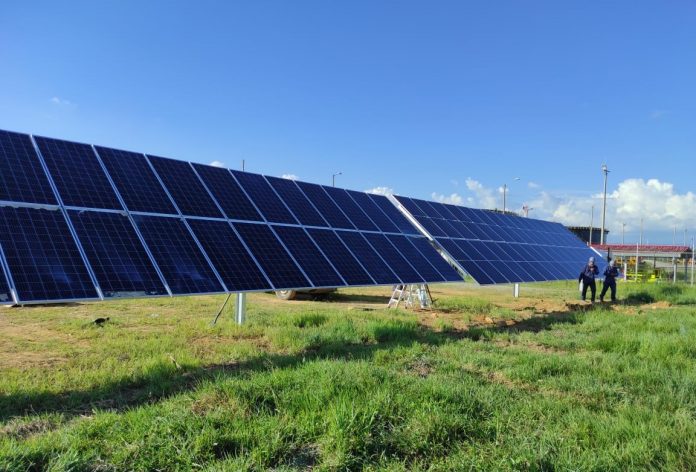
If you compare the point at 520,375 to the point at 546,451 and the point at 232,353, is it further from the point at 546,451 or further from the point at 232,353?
the point at 232,353

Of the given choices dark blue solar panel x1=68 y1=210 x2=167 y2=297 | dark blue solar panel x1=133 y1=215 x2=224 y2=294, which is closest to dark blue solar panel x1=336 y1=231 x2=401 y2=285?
dark blue solar panel x1=133 y1=215 x2=224 y2=294

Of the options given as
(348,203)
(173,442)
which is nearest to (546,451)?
(173,442)

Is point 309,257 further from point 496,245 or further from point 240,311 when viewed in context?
point 496,245

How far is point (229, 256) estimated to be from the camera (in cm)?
968

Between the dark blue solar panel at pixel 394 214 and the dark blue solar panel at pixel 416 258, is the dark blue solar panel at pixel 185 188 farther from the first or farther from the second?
the dark blue solar panel at pixel 394 214

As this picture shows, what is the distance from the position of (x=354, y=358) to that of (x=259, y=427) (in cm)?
347

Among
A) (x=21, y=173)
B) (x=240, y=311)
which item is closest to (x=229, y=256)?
(x=240, y=311)

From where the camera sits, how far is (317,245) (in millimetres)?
11891

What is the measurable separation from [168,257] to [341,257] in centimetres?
432

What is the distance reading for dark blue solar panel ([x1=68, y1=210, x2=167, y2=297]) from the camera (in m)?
7.61

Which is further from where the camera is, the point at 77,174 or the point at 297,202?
the point at 297,202

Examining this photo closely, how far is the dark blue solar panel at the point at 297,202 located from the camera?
12.9 m

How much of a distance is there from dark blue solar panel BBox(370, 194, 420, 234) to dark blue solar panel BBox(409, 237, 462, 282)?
0.57 m

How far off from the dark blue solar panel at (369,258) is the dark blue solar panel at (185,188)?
353 centimetres
